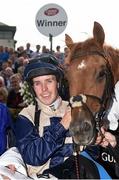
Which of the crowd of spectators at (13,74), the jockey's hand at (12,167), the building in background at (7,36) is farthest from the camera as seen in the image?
the building in background at (7,36)

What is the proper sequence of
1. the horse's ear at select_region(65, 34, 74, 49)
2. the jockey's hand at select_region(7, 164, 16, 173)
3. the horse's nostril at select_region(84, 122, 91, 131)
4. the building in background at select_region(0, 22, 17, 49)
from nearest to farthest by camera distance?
Result: the horse's nostril at select_region(84, 122, 91, 131) < the jockey's hand at select_region(7, 164, 16, 173) < the horse's ear at select_region(65, 34, 74, 49) < the building in background at select_region(0, 22, 17, 49)

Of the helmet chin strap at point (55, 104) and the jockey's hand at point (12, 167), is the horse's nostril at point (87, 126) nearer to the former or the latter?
the helmet chin strap at point (55, 104)

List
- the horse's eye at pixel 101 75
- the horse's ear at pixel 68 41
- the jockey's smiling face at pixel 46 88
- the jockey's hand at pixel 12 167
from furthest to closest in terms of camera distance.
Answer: the horse's ear at pixel 68 41 < the horse's eye at pixel 101 75 < the jockey's smiling face at pixel 46 88 < the jockey's hand at pixel 12 167

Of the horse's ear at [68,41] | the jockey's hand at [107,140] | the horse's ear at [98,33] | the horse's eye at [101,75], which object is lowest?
the jockey's hand at [107,140]

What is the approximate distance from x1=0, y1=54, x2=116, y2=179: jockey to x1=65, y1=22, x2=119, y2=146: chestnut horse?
0.41 feet

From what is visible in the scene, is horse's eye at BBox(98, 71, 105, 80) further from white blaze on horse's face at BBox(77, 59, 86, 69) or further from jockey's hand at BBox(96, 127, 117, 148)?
jockey's hand at BBox(96, 127, 117, 148)

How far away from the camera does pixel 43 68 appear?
4051mm

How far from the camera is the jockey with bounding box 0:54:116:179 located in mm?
3830

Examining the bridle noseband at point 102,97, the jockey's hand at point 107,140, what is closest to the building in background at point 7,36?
the bridle noseband at point 102,97

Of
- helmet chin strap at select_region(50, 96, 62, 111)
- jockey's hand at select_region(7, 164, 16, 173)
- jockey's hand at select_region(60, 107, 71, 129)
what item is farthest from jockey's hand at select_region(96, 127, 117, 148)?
jockey's hand at select_region(7, 164, 16, 173)

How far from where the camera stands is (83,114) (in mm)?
3861

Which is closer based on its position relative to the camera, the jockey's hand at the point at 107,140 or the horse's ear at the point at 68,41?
the jockey's hand at the point at 107,140

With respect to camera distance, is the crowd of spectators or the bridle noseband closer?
the bridle noseband

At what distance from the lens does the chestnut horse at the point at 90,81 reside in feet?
12.5
